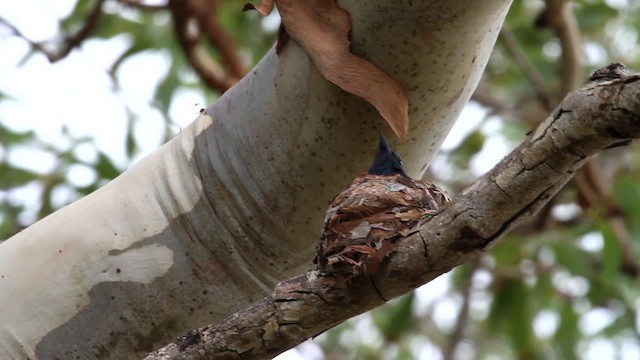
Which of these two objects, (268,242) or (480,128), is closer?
(268,242)

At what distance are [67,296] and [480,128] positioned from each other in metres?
1.78

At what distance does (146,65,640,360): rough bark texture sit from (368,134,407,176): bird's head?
0.41 feet

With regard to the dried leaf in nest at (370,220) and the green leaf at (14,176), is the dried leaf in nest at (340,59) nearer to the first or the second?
the dried leaf in nest at (370,220)

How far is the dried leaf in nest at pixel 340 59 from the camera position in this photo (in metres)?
0.88

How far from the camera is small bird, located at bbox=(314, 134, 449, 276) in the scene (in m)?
0.76

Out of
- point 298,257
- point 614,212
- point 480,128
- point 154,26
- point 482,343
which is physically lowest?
point 482,343

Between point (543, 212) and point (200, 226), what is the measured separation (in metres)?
1.60

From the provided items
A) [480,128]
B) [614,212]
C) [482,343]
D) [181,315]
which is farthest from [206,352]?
[482,343]

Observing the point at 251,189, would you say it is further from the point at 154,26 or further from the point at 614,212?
the point at 154,26

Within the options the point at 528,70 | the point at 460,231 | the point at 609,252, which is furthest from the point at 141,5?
the point at 460,231

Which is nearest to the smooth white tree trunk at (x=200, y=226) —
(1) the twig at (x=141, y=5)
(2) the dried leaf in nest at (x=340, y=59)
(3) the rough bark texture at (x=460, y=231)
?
(2) the dried leaf in nest at (x=340, y=59)

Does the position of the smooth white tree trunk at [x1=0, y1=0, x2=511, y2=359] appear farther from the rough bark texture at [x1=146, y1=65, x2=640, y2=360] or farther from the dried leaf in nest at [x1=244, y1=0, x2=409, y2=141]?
the rough bark texture at [x1=146, y1=65, x2=640, y2=360]

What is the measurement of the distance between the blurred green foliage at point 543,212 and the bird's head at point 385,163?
1.39 meters

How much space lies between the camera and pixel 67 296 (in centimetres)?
98
